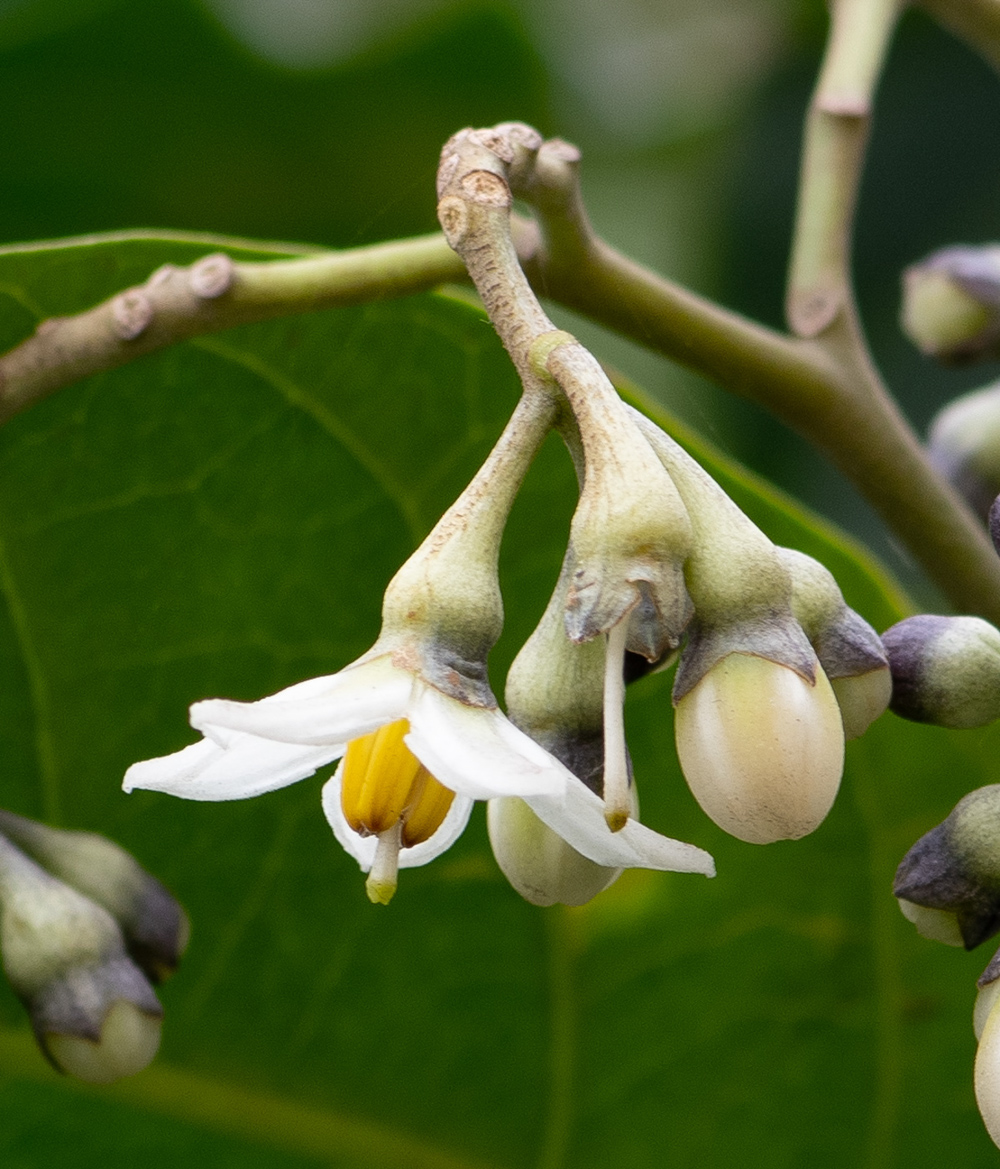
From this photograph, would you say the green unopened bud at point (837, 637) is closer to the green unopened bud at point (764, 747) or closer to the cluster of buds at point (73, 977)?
the green unopened bud at point (764, 747)

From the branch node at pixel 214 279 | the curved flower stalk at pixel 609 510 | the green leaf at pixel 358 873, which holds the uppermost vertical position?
the branch node at pixel 214 279

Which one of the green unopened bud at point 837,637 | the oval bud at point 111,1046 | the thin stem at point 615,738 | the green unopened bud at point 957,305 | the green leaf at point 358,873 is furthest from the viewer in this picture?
the green unopened bud at point 957,305

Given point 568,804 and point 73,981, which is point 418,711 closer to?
point 568,804

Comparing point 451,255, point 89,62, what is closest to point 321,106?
point 89,62

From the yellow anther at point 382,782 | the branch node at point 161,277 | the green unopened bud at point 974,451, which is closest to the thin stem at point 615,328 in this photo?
the branch node at point 161,277

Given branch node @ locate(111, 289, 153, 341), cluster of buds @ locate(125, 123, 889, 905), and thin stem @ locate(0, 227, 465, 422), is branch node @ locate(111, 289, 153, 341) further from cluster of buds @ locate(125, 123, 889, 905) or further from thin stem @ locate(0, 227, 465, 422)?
cluster of buds @ locate(125, 123, 889, 905)
